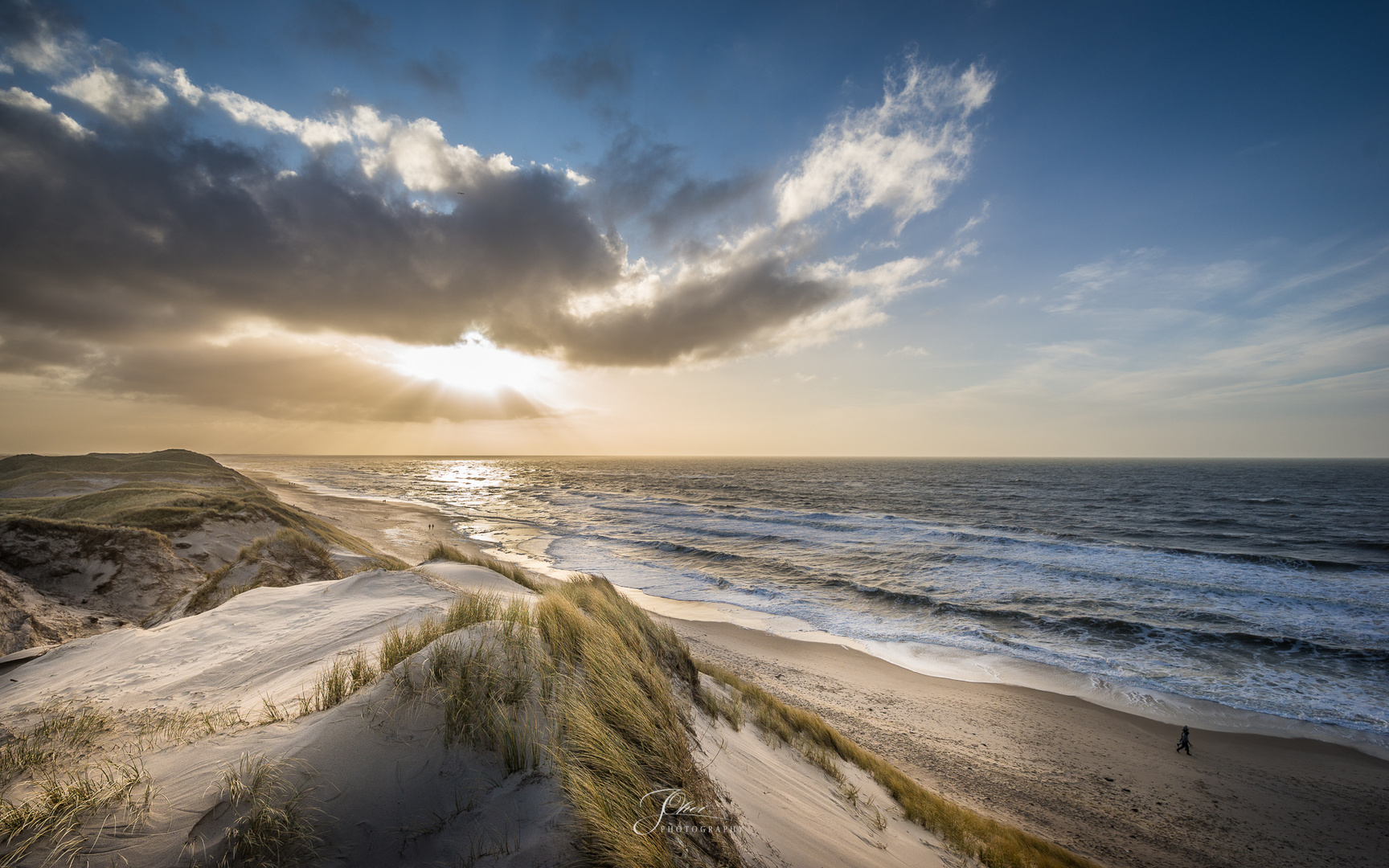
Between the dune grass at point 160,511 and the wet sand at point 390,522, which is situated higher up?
the dune grass at point 160,511

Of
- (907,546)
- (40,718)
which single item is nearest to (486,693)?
(40,718)

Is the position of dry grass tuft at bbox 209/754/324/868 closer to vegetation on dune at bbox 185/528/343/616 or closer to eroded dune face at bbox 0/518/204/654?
vegetation on dune at bbox 185/528/343/616

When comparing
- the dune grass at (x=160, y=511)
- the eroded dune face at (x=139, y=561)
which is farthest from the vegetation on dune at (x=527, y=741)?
the dune grass at (x=160, y=511)

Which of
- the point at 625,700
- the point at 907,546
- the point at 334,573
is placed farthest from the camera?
the point at 907,546

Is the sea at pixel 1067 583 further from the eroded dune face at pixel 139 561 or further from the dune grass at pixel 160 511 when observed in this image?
the eroded dune face at pixel 139 561

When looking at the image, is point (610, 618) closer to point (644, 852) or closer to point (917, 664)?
point (644, 852)

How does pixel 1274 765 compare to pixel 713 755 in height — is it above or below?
below
